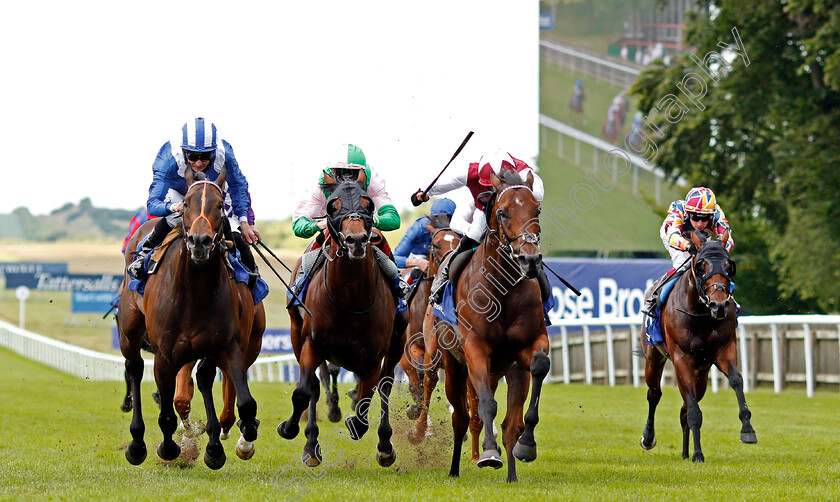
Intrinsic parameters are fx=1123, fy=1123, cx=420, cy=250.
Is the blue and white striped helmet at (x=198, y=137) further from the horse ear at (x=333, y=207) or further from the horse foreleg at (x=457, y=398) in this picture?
the horse foreleg at (x=457, y=398)

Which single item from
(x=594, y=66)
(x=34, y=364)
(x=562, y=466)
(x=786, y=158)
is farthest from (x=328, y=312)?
(x=34, y=364)

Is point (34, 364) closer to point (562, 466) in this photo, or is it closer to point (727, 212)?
point (727, 212)

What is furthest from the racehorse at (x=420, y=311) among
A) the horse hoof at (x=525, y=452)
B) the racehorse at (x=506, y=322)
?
the horse hoof at (x=525, y=452)

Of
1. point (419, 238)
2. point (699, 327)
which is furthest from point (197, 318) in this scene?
point (419, 238)

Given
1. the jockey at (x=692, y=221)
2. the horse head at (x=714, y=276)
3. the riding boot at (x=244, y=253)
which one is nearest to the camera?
the riding boot at (x=244, y=253)

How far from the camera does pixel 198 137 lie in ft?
24.7

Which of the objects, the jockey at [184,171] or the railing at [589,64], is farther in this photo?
the railing at [589,64]

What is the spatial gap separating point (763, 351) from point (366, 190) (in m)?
11.3

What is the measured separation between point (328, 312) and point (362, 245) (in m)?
0.87

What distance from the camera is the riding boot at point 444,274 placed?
26.2 feet

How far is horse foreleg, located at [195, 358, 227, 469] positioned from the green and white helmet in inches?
65.1

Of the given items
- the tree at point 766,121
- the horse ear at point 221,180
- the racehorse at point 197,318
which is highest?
the tree at point 766,121

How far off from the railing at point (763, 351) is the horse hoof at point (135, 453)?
986 centimetres

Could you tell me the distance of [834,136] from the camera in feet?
70.3
